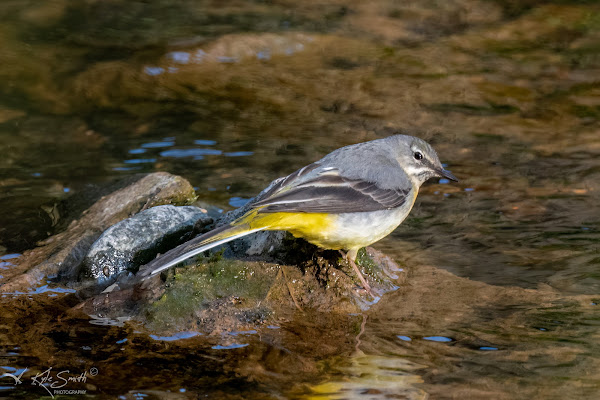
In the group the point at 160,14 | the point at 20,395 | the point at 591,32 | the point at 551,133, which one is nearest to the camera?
the point at 20,395

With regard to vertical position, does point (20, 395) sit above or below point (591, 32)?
below

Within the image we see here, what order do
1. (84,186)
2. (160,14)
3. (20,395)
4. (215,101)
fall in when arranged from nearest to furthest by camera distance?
(20,395) → (84,186) → (215,101) → (160,14)

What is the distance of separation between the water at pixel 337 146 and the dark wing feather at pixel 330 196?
3.10 feet

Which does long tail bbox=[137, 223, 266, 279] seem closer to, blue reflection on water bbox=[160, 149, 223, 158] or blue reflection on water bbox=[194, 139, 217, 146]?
blue reflection on water bbox=[160, 149, 223, 158]

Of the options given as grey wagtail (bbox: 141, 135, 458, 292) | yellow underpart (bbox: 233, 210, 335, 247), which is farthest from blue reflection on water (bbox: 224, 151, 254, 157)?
yellow underpart (bbox: 233, 210, 335, 247)

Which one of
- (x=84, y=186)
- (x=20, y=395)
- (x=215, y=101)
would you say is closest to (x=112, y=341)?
(x=20, y=395)

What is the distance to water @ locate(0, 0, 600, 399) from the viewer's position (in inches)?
224

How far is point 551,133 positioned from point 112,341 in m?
7.63

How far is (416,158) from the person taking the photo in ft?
24.1

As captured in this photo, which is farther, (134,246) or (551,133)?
(551,133)

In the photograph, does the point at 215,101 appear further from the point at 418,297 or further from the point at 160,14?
the point at 418,297

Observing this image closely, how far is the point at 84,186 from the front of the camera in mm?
9453
